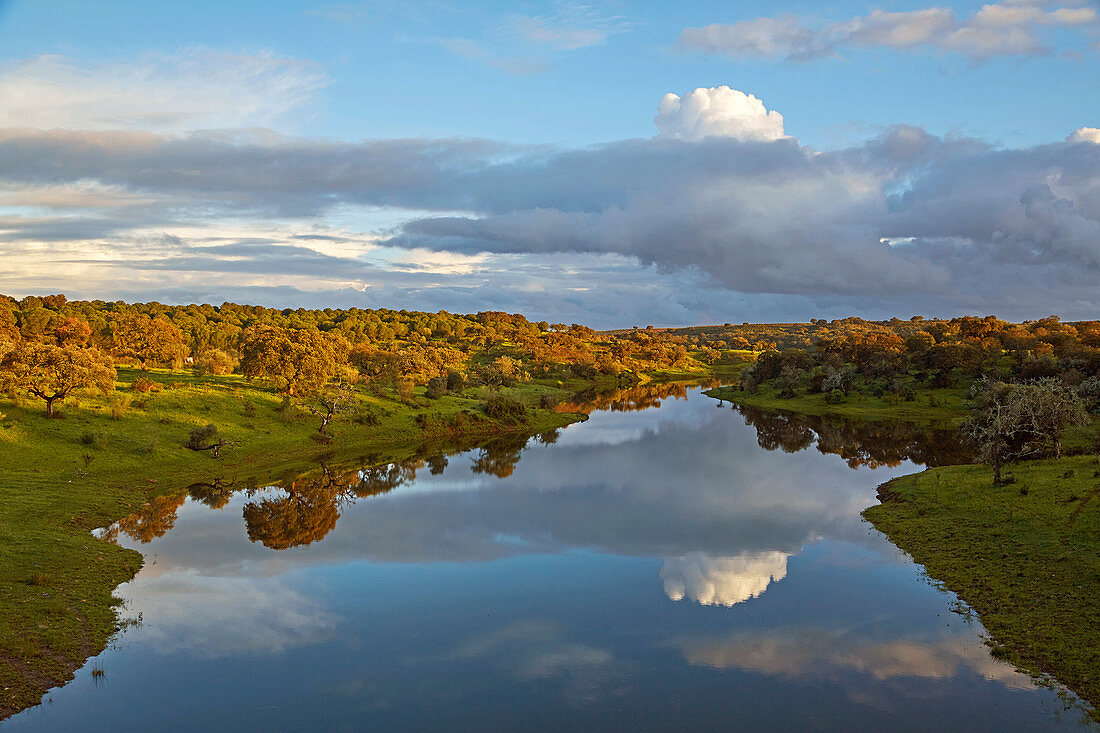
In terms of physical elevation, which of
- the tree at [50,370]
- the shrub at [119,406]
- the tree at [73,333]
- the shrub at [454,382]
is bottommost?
the shrub at [119,406]

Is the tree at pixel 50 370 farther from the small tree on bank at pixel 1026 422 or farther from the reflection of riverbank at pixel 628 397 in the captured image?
the reflection of riverbank at pixel 628 397

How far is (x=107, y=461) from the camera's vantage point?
48.0 metres

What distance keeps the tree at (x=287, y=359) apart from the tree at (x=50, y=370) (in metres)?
13.3

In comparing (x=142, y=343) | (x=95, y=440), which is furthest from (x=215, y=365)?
(x=95, y=440)

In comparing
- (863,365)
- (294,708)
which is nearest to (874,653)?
(294,708)

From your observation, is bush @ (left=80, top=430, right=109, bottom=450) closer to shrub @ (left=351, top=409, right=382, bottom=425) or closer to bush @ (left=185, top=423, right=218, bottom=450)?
A: bush @ (left=185, top=423, right=218, bottom=450)

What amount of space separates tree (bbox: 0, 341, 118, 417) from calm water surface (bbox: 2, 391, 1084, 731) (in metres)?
14.0

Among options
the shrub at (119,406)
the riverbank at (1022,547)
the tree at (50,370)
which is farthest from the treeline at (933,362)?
the tree at (50,370)

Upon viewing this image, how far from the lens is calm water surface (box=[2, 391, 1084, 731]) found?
65.6 feet

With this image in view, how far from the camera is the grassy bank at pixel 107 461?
2295cm

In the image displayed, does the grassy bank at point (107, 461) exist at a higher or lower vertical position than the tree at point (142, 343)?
lower

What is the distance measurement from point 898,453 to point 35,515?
227 ft

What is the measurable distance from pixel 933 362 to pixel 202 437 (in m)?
108

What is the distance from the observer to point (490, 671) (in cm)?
2253
